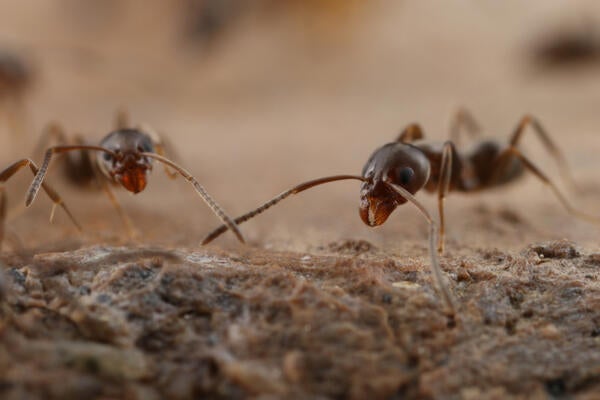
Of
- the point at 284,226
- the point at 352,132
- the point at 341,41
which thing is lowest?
the point at 284,226

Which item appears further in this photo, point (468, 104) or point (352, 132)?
point (468, 104)

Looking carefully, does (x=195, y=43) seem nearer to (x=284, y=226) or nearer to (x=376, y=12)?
(x=376, y=12)

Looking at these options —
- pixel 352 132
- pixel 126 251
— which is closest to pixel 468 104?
pixel 352 132

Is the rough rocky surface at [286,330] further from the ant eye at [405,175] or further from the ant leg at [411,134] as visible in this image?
the ant leg at [411,134]

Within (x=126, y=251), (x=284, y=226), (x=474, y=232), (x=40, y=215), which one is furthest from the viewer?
(x=40, y=215)

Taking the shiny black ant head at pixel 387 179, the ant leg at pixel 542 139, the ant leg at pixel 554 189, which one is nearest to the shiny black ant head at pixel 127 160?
the shiny black ant head at pixel 387 179
